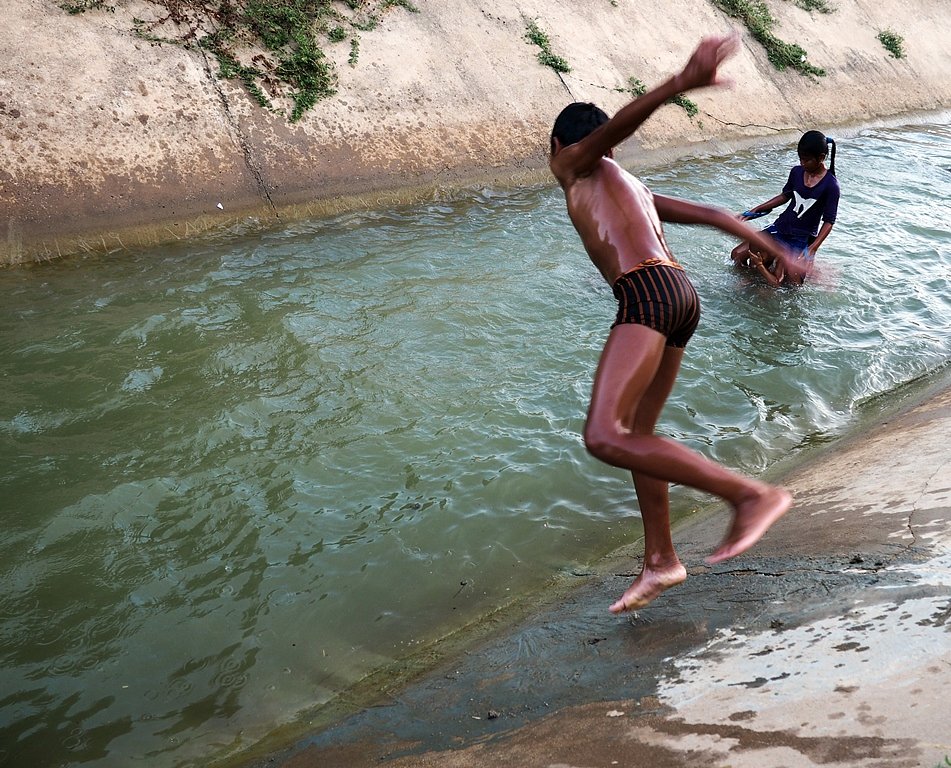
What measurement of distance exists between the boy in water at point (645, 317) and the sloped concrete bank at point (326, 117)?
564 centimetres

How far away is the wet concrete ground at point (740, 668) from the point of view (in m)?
2.32

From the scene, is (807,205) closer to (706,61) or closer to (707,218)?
(707,218)

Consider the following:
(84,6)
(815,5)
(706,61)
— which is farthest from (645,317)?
(815,5)

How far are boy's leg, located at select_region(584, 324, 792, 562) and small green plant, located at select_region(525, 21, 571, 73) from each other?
905 cm

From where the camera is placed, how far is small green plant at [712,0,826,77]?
13875mm

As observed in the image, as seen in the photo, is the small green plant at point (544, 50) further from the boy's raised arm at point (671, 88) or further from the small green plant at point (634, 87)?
the boy's raised arm at point (671, 88)

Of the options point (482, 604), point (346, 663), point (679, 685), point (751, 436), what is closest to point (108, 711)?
point (346, 663)


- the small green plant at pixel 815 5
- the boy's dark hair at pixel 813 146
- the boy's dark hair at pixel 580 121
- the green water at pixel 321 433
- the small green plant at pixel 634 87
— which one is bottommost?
the green water at pixel 321 433

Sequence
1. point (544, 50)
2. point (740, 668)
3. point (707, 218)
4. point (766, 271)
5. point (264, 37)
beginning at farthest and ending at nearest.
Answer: point (544, 50) < point (264, 37) < point (766, 271) < point (707, 218) < point (740, 668)

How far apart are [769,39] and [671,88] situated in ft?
40.5

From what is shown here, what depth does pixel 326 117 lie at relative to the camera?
370 inches

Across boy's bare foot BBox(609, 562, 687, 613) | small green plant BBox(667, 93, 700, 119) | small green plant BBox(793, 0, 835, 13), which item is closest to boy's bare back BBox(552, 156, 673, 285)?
boy's bare foot BBox(609, 562, 687, 613)

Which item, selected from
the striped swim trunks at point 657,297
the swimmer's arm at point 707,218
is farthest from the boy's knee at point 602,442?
the swimmer's arm at point 707,218

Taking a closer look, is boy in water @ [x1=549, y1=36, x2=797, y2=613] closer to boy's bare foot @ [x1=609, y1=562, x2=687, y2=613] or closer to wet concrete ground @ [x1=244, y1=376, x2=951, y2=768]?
boy's bare foot @ [x1=609, y1=562, x2=687, y2=613]
